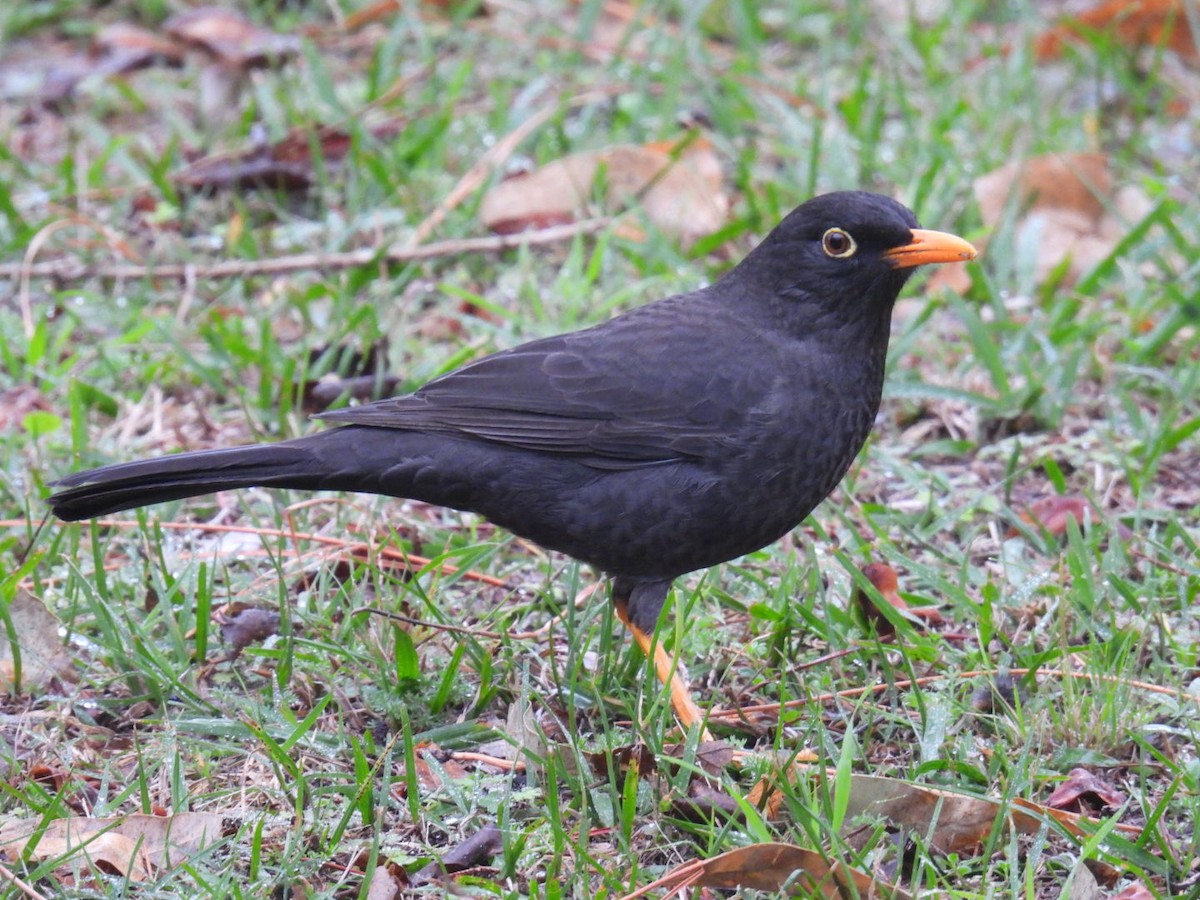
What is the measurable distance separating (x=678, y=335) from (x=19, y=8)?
5.59 m

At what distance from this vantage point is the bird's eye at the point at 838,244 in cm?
428

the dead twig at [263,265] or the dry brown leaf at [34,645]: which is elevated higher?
the dead twig at [263,265]

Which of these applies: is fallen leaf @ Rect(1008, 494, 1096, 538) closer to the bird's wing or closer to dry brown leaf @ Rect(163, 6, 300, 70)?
the bird's wing

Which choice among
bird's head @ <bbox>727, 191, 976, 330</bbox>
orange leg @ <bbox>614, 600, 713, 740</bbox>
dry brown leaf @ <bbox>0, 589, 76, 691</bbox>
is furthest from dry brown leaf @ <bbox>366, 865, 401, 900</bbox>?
bird's head @ <bbox>727, 191, 976, 330</bbox>

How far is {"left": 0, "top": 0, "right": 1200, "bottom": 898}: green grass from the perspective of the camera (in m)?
3.51

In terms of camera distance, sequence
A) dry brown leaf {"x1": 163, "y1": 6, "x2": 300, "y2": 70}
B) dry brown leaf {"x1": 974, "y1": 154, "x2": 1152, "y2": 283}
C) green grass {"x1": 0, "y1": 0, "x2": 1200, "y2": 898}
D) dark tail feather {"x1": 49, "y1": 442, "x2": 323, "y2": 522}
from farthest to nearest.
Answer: dry brown leaf {"x1": 163, "y1": 6, "x2": 300, "y2": 70} → dry brown leaf {"x1": 974, "y1": 154, "x2": 1152, "y2": 283} → dark tail feather {"x1": 49, "y1": 442, "x2": 323, "y2": 522} → green grass {"x1": 0, "y1": 0, "x2": 1200, "y2": 898}

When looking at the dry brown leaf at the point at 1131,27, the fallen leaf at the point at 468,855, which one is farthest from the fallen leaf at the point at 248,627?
the dry brown leaf at the point at 1131,27

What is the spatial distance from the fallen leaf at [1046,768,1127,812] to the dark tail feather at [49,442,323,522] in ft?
6.49

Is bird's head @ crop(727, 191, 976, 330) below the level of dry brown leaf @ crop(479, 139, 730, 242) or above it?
above

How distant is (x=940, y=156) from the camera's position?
6.52 m

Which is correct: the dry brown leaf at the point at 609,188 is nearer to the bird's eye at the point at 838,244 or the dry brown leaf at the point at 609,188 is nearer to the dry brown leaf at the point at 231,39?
the dry brown leaf at the point at 231,39

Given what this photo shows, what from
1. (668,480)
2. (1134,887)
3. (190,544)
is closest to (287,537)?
(190,544)

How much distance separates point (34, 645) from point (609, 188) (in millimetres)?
3419

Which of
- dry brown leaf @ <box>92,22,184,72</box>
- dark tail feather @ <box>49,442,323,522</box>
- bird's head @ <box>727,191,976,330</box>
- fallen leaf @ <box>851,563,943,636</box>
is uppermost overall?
dry brown leaf @ <box>92,22,184,72</box>
